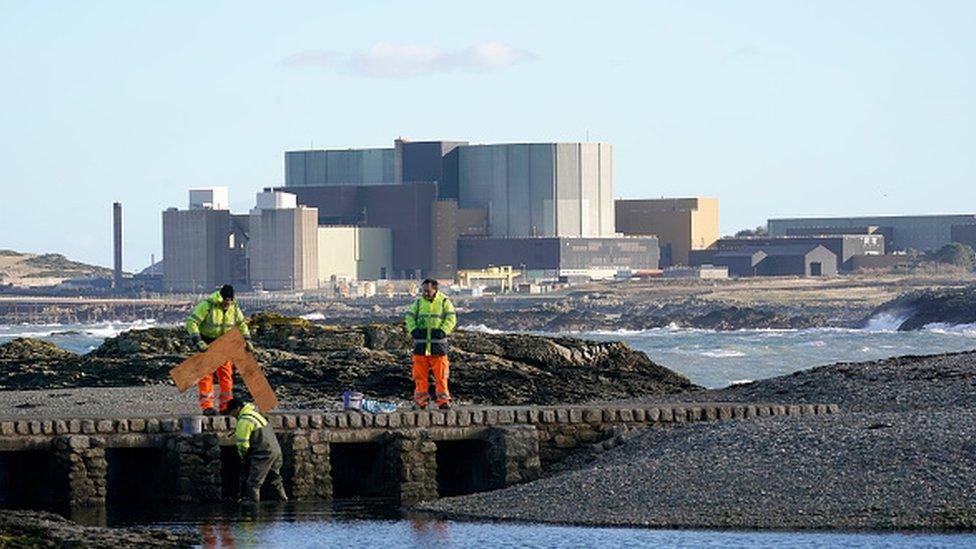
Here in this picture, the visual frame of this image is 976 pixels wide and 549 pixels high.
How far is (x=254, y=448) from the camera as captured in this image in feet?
89.6

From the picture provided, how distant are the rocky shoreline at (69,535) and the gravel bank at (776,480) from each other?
3.60m

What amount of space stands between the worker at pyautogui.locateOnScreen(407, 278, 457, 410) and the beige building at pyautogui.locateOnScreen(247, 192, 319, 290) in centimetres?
15732

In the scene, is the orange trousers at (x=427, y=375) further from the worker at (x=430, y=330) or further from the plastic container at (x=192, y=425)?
the plastic container at (x=192, y=425)

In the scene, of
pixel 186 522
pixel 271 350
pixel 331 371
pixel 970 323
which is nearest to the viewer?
pixel 186 522

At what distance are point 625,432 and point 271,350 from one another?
13584mm

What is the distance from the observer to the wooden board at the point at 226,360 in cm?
2734

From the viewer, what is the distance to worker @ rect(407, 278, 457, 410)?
95.3 ft

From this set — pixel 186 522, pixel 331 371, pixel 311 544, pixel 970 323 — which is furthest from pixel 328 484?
pixel 970 323

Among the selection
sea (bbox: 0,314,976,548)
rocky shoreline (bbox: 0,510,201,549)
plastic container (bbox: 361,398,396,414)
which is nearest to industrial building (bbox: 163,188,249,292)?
plastic container (bbox: 361,398,396,414)

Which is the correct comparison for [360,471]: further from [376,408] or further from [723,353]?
[723,353]

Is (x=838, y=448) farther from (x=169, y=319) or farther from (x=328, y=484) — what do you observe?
(x=169, y=319)

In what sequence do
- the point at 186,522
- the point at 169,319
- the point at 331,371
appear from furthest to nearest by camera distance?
the point at 169,319 → the point at 331,371 → the point at 186,522

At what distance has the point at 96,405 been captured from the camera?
1308 inches

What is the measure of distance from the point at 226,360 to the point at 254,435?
913 millimetres
